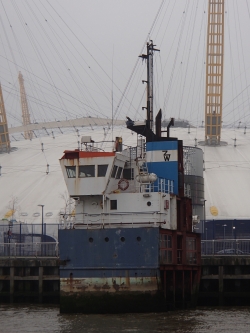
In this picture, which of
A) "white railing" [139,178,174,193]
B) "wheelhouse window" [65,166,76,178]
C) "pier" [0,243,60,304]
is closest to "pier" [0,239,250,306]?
"pier" [0,243,60,304]

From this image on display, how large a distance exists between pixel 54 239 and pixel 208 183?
2926cm

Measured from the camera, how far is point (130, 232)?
44.6 m

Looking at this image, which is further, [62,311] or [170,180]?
[170,180]

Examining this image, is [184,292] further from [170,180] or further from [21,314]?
[21,314]

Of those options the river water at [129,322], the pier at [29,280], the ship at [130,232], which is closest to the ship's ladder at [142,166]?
the ship at [130,232]

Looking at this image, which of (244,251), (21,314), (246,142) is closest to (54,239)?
(244,251)

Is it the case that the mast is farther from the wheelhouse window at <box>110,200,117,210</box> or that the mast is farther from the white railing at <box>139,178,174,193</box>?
the wheelhouse window at <box>110,200,117,210</box>

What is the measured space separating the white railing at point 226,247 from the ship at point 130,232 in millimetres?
13468

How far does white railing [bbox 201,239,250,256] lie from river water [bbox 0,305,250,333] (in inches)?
620

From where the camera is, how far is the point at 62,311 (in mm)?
45656

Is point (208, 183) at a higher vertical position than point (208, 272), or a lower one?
higher

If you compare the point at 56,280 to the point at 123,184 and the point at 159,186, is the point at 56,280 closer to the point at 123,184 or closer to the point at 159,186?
the point at 123,184

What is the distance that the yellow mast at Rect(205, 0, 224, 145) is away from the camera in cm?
10988

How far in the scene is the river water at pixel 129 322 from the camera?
40.9m
